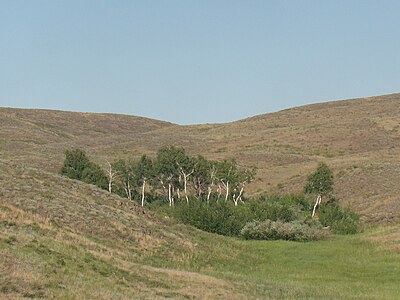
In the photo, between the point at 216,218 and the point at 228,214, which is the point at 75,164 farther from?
the point at 216,218

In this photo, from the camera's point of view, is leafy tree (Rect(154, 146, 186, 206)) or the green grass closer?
the green grass

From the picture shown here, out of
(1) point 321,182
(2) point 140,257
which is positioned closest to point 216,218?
(1) point 321,182

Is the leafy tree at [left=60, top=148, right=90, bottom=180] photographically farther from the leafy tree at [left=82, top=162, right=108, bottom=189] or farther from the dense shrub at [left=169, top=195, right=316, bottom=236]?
the dense shrub at [left=169, top=195, right=316, bottom=236]

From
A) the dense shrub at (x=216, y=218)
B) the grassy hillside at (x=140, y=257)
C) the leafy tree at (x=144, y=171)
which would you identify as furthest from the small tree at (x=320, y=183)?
the grassy hillside at (x=140, y=257)

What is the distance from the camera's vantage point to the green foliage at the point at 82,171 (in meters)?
71.3

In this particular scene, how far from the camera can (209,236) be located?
43719 mm

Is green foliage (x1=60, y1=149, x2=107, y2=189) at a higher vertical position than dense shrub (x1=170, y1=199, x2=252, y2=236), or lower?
higher

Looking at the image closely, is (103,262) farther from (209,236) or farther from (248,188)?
(248,188)

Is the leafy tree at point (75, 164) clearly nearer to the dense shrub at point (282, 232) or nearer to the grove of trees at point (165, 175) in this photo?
the grove of trees at point (165, 175)

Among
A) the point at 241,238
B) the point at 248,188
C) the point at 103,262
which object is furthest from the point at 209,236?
the point at 248,188

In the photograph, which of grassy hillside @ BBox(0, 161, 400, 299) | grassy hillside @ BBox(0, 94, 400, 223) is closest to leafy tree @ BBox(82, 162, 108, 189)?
grassy hillside @ BBox(0, 94, 400, 223)

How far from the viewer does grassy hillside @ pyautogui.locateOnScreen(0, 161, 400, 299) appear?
1917cm

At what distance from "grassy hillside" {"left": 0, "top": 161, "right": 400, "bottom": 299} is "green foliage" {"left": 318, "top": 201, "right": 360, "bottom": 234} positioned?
5172mm

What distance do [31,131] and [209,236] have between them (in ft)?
375
